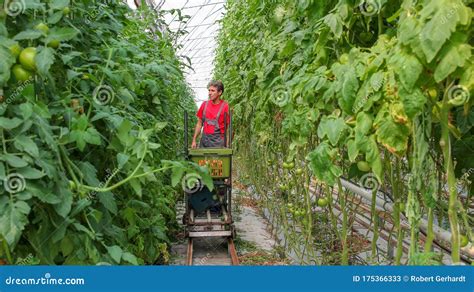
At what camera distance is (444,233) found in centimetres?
151

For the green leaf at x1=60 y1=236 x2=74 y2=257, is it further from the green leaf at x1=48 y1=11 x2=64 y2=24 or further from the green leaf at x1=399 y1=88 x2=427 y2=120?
the green leaf at x1=399 y1=88 x2=427 y2=120

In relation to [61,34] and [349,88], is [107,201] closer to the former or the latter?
[61,34]

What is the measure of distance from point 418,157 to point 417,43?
333 millimetres

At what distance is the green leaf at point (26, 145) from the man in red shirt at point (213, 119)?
153 inches

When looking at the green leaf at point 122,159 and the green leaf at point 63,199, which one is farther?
the green leaf at point 122,159

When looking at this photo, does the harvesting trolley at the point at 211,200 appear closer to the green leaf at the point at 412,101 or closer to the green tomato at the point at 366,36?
the green tomato at the point at 366,36

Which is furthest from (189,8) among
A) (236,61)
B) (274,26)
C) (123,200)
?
(123,200)

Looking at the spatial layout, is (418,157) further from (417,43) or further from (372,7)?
(372,7)

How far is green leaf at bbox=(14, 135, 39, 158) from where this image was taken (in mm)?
1104

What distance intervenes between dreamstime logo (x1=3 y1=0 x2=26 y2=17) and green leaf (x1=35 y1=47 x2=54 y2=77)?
12cm

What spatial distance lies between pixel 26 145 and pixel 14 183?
0.09 m

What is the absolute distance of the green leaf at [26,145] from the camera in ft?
3.62

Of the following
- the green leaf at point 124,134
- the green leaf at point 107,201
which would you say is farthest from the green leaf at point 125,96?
the green leaf at point 107,201

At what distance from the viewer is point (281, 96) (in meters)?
2.54
